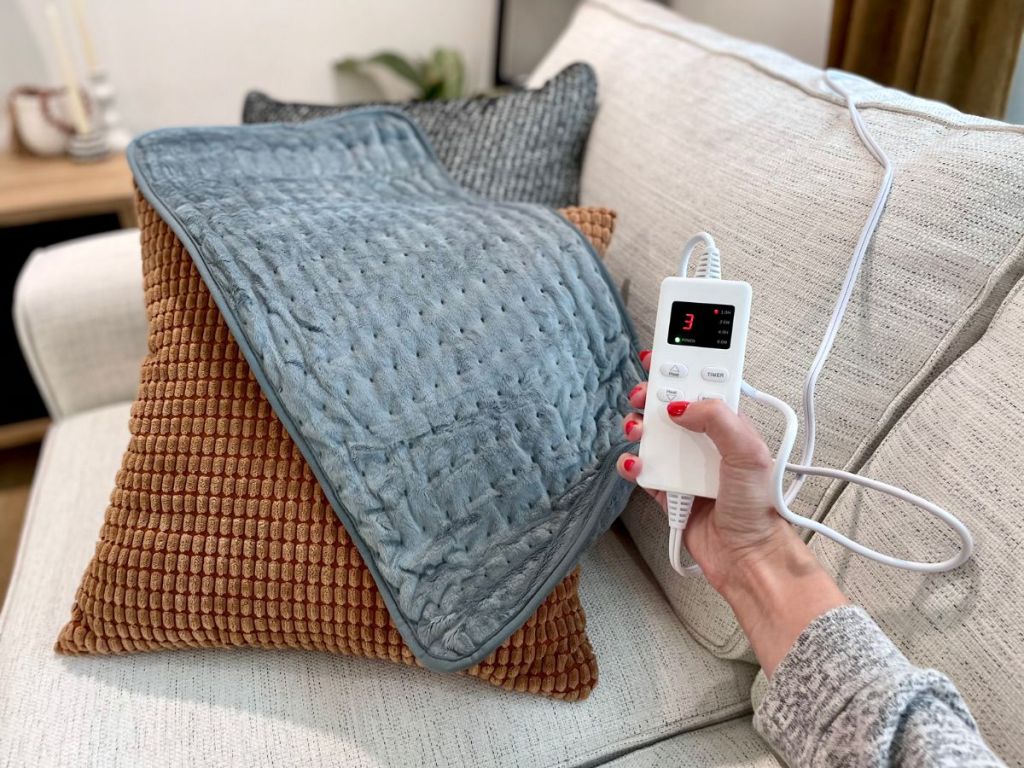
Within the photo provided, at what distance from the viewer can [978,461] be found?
1.74 ft

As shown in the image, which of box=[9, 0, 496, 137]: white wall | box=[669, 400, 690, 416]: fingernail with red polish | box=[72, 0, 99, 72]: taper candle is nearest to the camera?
box=[669, 400, 690, 416]: fingernail with red polish

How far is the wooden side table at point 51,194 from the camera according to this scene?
1.32m

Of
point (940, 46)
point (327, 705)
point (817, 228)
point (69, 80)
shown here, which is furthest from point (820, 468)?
point (69, 80)

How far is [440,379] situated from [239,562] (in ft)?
0.78

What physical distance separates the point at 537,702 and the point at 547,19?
5.47 feet

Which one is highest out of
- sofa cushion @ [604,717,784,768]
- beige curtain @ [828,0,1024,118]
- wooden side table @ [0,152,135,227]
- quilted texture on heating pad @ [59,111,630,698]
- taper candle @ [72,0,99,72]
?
beige curtain @ [828,0,1024,118]

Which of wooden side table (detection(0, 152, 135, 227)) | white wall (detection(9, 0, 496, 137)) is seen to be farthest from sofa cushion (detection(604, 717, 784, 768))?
white wall (detection(9, 0, 496, 137))

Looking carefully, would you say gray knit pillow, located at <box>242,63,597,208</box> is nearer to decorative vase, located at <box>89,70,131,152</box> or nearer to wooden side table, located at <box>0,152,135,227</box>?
wooden side table, located at <box>0,152,135,227</box>

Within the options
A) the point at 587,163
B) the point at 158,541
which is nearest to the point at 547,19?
the point at 587,163

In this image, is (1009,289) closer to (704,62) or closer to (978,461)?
(978,461)

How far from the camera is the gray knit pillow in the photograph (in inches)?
39.4

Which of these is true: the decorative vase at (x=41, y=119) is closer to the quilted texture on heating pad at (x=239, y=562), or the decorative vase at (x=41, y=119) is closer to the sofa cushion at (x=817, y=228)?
the quilted texture on heating pad at (x=239, y=562)

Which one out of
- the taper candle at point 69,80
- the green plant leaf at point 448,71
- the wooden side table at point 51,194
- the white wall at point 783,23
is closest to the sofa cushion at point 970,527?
the white wall at point 783,23

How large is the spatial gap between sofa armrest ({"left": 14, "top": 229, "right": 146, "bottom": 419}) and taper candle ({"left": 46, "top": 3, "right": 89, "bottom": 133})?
528 mm
